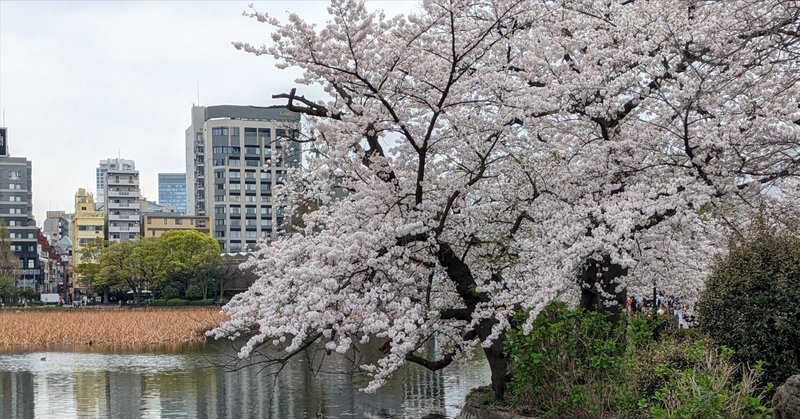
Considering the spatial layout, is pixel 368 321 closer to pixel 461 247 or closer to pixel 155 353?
pixel 461 247

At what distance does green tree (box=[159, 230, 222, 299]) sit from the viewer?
67500mm

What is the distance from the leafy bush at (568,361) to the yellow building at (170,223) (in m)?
91.1

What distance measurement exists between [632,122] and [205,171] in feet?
323

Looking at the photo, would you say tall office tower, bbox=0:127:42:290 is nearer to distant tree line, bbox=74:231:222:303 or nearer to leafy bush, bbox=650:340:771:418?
distant tree line, bbox=74:231:222:303

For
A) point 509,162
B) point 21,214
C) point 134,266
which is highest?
point 21,214

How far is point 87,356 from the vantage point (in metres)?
28.7

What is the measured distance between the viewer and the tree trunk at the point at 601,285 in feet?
36.3

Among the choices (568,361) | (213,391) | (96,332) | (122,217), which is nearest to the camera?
(568,361)

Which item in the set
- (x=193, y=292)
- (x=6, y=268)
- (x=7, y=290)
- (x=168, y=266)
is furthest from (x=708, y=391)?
(x=6, y=268)

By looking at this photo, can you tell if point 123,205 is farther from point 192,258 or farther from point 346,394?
point 346,394

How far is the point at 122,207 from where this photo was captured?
106 meters

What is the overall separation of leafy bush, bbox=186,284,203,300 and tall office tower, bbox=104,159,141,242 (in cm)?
4083

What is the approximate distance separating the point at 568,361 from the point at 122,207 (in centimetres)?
10252

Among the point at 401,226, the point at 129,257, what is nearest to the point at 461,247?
the point at 401,226
